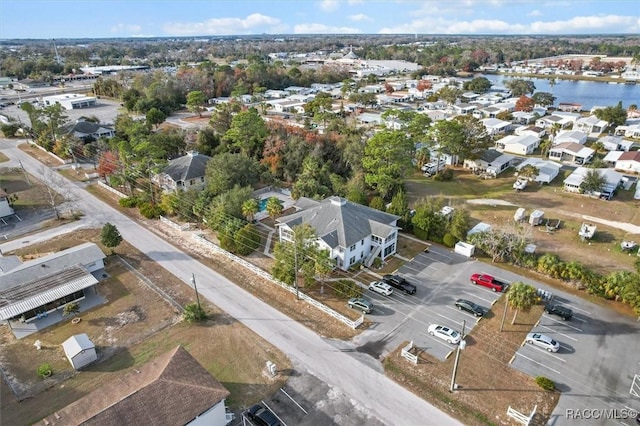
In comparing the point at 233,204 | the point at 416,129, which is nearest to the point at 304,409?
the point at 233,204

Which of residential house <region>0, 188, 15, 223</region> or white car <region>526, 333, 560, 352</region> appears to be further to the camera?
residential house <region>0, 188, 15, 223</region>

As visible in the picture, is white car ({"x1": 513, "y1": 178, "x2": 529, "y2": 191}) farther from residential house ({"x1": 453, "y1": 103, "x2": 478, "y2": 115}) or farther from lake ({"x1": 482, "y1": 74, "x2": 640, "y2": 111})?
lake ({"x1": 482, "y1": 74, "x2": 640, "y2": 111})

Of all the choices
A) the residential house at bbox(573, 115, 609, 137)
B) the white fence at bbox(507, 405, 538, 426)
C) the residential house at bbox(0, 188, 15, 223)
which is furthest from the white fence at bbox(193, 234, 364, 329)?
the residential house at bbox(573, 115, 609, 137)

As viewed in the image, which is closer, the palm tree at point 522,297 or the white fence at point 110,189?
the palm tree at point 522,297

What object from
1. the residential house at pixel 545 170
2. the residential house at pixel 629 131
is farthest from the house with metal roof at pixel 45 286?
the residential house at pixel 629 131

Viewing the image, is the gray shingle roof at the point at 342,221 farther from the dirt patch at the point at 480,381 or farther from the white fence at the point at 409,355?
the dirt patch at the point at 480,381

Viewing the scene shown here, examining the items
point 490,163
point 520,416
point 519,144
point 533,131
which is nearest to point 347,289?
point 520,416

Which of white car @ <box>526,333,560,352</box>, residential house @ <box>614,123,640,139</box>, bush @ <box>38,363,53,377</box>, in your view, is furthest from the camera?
residential house @ <box>614,123,640,139</box>
